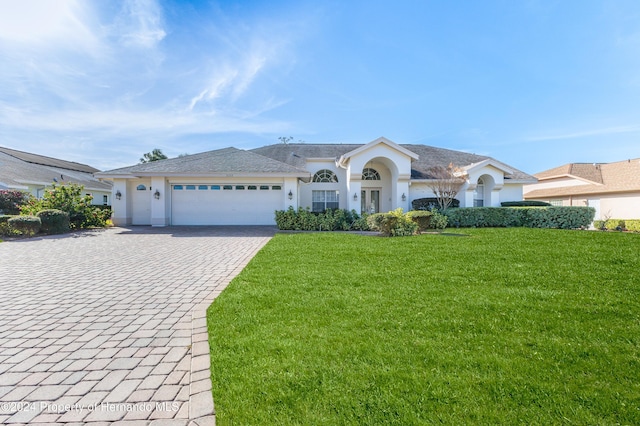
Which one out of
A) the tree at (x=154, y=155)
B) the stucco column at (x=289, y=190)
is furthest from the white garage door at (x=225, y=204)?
the tree at (x=154, y=155)

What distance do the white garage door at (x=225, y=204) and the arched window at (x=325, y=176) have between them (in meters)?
3.74

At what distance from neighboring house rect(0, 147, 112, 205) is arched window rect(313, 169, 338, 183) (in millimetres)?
22770

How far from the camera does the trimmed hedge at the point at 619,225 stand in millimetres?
16000

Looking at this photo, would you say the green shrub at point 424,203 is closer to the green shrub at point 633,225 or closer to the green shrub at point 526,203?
the green shrub at point 526,203

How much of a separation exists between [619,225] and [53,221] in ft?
109

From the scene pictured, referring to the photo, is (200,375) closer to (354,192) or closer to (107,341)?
(107,341)

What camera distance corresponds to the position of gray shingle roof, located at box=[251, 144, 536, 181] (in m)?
19.5

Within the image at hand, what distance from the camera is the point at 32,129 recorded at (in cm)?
1753

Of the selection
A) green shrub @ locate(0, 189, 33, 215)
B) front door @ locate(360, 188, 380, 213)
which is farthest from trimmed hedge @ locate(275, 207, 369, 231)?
green shrub @ locate(0, 189, 33, 215)

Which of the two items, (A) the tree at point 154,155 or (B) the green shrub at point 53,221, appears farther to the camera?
(A) the tree at point 154,155

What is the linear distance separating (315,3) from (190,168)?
35.7ft

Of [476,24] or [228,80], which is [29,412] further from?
[476,24]

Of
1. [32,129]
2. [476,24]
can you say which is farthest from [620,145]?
[32,129]

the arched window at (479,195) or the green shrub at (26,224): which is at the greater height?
the arched window at (479,195)
